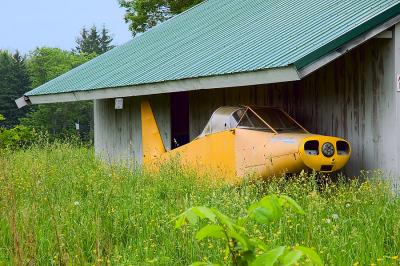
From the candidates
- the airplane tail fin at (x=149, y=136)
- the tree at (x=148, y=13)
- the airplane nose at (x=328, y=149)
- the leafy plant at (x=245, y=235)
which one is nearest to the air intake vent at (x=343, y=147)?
the airplane nose at (x=328, y=149)

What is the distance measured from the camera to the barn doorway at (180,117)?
14.0 metres

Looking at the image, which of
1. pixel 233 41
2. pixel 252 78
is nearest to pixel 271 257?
pixel 252 78

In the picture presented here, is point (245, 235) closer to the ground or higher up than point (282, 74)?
closer to the ground

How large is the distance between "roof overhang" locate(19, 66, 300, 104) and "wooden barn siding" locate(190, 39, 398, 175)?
162 cm

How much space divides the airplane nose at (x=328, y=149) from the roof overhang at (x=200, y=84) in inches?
41.7

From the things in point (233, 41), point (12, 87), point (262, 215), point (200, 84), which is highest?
point (12, 87)

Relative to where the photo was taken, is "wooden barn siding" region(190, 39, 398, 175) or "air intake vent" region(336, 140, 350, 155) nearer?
"air intake vent" region(336, 140, 350, 155)

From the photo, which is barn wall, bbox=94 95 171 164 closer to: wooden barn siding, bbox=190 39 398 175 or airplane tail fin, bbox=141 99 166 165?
airplane tail fin, bbox=141 99 166 165

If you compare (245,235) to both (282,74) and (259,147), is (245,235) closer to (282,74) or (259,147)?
(282,74)

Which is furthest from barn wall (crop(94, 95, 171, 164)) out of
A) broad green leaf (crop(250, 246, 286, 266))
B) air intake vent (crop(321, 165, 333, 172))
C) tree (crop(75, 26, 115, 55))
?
tree (crop(75, 26, 115, 55))

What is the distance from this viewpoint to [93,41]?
101 m

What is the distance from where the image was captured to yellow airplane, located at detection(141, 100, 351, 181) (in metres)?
8.32

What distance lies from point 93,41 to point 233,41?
92.6 meters

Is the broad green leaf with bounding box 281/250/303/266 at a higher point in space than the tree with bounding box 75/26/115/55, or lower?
lower
